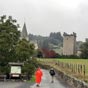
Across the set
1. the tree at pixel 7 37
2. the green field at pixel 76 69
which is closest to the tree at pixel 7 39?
the tree at pixel 7 37

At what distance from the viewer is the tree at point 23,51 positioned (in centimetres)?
5347

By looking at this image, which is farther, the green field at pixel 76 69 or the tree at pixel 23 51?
the tree at pixel 23 51

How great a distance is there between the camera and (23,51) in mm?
54062

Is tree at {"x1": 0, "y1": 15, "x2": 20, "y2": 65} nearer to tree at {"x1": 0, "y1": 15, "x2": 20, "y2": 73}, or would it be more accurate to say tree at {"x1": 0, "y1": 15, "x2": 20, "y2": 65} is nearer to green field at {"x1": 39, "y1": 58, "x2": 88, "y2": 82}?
tree at {"x1": 0, "y1": 15, "x2": 20, "y2": 73}

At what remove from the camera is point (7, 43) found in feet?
175

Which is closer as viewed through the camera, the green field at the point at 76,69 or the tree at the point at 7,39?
the green field at the point at 76,69

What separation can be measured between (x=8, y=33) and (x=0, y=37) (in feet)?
4.69

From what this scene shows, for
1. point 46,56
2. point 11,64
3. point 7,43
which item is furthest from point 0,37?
point 46,56

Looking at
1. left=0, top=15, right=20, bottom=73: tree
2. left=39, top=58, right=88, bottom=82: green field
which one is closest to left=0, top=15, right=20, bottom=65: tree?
left=0, top=15, right=20, bottom=73: tree

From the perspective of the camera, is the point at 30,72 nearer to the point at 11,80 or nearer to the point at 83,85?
the point at 11,80

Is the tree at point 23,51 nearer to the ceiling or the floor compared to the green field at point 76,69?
nearer to the ceiling

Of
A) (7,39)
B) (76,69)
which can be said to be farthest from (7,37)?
(76,69)

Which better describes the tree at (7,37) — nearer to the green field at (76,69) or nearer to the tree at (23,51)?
the tree at (23,51)

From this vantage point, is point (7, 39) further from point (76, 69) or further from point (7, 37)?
point (76, 69)
